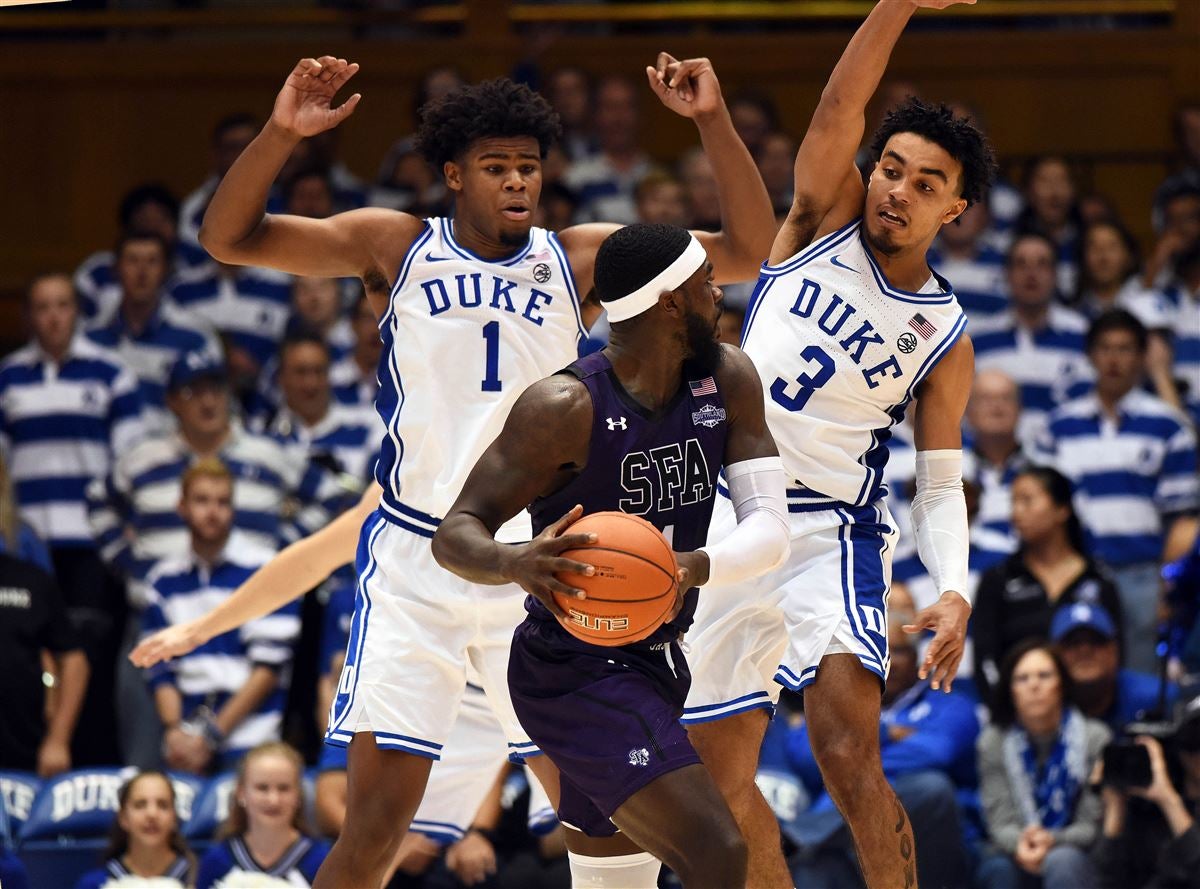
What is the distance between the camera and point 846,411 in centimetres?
618

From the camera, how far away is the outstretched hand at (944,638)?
5812mm

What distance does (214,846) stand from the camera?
8.66 metres

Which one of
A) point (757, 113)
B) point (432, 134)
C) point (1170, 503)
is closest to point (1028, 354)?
point (1170, 503)

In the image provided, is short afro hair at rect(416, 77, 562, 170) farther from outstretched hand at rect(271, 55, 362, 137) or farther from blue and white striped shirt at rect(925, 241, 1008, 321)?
blue and white striped shirt at rect(925, 241, 1008, 321)

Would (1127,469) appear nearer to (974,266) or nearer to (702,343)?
(974,266)

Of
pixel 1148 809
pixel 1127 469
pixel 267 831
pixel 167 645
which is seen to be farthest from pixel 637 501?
pixel 1127 469

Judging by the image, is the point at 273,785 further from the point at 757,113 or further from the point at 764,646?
the point at 757,113

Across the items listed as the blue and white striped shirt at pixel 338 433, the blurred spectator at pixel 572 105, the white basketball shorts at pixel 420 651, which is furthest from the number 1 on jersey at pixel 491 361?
the blurred spectator at pixel 572 105

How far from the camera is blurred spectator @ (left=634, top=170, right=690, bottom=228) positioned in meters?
11.2

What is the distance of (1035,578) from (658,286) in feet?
16.6

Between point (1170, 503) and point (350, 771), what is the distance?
20.1ft

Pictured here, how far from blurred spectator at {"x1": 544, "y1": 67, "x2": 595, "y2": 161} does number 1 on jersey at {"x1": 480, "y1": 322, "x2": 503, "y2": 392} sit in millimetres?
6434

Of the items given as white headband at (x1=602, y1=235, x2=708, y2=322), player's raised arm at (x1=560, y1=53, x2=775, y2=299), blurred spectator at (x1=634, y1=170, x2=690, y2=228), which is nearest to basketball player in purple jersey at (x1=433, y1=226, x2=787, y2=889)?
white headband at (x1=602, y1=235, x2=708, y2=322)

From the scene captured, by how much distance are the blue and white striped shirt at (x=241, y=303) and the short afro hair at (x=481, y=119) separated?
561 centimetres
